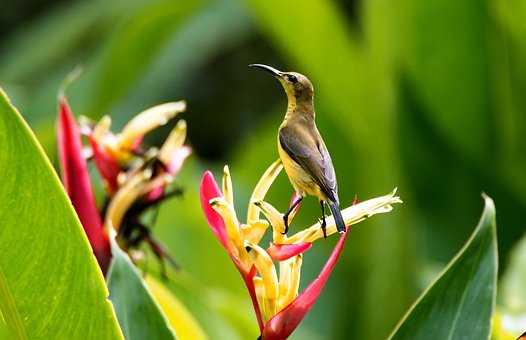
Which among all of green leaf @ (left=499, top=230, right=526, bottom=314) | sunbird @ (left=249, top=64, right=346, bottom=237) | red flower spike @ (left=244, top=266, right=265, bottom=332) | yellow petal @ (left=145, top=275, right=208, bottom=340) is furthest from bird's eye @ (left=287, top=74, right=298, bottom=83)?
green leaf @ (left=499, top=230, right=526, bottom=314)

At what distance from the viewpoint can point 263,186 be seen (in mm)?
666

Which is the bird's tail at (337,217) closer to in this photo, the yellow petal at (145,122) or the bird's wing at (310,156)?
the bird's wing at (310,156)

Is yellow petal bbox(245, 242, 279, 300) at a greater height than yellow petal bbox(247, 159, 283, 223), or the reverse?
yellow petal bbox(247, 159, 283, 223)

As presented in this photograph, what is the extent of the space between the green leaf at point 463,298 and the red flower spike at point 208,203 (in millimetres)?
140

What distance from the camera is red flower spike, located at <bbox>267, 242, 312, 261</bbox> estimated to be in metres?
0.65

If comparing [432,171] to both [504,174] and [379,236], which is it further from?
[379,236]

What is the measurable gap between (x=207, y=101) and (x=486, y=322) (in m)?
2.60

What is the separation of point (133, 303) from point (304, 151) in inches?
9.3

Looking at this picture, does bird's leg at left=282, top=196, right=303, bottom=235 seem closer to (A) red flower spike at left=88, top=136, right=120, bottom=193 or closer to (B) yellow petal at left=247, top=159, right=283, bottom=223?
(B) yellow petal at left=247, top=159, right=283, bottom=223

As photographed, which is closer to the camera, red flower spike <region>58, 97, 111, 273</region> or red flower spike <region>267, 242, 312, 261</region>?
red flower spike <region>267, 242, 312, 261</region>

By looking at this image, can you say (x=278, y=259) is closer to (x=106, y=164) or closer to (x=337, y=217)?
(x=337, y=217)

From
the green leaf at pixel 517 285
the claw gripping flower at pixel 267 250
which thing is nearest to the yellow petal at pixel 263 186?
the claw gripping flower at pixel 267 250

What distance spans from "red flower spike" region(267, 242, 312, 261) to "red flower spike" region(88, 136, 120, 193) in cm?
27

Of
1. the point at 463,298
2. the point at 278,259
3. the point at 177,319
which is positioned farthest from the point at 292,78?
the point at 177,319
